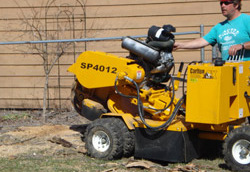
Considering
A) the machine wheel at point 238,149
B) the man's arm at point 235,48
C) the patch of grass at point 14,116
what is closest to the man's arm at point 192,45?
the man's arm at point 235,48

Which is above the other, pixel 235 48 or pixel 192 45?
pixel 192 45

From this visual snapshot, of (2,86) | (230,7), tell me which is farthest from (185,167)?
(2,86)

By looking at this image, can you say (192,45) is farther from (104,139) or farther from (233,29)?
(104,139)

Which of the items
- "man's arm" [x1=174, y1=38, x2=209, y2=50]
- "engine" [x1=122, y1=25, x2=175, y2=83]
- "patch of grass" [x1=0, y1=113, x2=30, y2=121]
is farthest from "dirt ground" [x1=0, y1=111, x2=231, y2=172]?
"man's arm" [x1=174, y1=38, x2=209, y2=50]

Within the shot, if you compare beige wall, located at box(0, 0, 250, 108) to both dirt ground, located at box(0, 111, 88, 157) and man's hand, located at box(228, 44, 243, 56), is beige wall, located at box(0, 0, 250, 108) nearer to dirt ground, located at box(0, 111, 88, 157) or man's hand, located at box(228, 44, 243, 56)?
dirt ground, located at box(0, 111, 88, 157)

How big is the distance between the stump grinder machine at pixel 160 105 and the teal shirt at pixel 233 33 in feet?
0.69

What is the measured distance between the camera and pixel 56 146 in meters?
7.14

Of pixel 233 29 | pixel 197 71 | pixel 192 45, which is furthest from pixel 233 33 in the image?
pixel 197 71

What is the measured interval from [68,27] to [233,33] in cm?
431

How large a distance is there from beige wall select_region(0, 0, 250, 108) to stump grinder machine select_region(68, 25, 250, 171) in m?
2.79

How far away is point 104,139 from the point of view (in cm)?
652

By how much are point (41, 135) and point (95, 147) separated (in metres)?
1.59

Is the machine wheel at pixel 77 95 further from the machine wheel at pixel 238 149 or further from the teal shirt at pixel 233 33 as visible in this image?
the machine wheel at pixel 238 149

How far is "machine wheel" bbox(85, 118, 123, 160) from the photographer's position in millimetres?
6340
